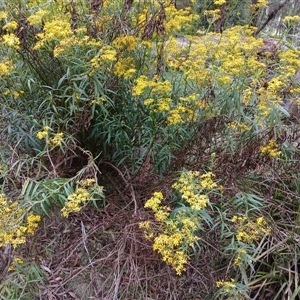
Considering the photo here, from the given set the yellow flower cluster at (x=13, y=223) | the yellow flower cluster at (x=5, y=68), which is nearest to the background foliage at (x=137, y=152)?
the yellow flower cluster at (x=5, y=68)

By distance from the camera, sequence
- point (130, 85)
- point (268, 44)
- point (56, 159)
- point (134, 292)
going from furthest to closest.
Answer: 1. point (268, 44)
2. point (130, 85)
3. point (56, 159)
4. point (134, 292)

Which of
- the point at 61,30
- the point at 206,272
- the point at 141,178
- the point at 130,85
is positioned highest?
the point at 61,30

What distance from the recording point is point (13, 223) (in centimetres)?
172

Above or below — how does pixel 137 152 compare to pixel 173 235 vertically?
below

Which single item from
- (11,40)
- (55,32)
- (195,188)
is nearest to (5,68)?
(11,40)

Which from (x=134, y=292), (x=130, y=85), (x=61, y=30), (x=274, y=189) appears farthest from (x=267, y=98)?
(x=134, y=292)

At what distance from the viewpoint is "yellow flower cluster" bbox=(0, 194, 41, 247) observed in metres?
1.67

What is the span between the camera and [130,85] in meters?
2.47

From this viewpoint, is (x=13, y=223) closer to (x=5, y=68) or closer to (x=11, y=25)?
(x=5, y=68)

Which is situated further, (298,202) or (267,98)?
(298,202)

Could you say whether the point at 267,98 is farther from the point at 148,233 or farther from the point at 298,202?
the point at 148,233

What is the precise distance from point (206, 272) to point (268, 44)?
287 cm

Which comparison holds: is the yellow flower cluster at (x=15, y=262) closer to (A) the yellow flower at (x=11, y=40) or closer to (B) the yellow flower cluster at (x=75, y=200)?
(B) the yellow flower cluster at (x=75, y=200)

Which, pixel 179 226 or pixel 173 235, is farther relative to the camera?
pixel 179 226
